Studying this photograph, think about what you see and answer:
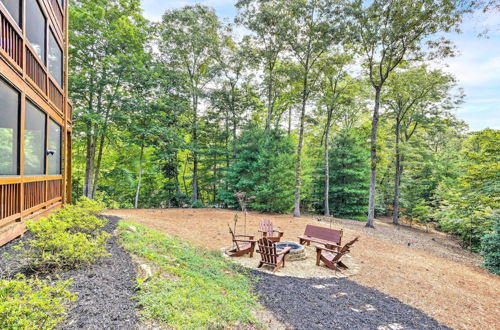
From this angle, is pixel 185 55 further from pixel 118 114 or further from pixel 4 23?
pixel 4 23

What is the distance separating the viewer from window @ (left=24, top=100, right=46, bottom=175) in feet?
15.2

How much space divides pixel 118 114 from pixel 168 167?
5.35m

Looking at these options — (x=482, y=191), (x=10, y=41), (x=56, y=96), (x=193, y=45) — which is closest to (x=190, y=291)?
(x=10, y=41)

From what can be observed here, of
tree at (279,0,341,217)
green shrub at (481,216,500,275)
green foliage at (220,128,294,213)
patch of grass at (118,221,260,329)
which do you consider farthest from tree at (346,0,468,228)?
patch of grass at (118,221,260,329)

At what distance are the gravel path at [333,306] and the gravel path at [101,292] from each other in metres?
2.11

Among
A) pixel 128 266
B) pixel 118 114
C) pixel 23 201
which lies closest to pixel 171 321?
pixel 128 266

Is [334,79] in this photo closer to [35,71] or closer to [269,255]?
[269,255]

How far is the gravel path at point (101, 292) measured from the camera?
83.5 inches

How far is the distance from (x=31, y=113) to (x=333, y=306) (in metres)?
6.54

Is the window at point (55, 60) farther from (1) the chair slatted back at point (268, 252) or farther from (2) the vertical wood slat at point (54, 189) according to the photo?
(1) the chair slatted back at point (268, 252)

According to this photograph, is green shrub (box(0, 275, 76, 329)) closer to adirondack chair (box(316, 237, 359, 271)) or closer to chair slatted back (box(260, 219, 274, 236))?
adirondack chair (box(316, 237, 359, 271))

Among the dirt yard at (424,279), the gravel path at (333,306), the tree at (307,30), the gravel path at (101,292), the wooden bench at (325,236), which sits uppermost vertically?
the tree at (307,30)

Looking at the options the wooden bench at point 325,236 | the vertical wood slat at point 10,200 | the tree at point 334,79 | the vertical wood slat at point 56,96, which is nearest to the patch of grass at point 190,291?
the vertical wood slat at point 10,200

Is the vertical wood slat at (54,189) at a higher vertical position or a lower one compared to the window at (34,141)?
lower
